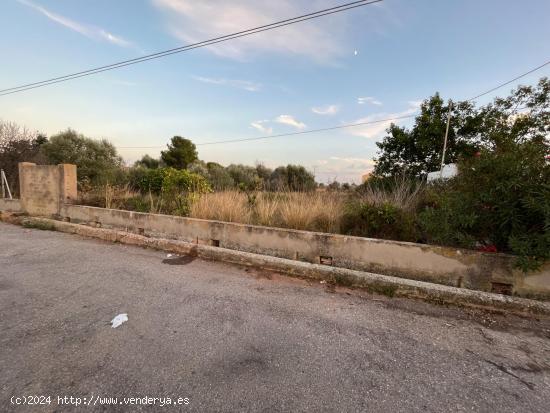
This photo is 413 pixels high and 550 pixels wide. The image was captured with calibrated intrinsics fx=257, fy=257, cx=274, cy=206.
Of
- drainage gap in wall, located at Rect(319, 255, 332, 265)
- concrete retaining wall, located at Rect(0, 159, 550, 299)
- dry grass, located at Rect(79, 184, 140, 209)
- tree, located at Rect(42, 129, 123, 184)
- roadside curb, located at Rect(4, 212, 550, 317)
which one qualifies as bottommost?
roadside curb, located at Rect(4, 212, 550, 317)

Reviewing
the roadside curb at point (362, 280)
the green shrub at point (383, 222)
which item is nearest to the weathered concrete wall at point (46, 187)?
the roadside curb at point (362, 280)

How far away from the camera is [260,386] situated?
1871 millimetres

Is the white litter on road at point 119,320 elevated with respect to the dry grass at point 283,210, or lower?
lower

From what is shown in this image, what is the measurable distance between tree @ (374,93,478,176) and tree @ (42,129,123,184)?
16981mm

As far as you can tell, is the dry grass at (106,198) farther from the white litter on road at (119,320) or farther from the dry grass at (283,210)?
the white litter on road at (119,320)

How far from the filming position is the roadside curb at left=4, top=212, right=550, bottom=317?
3.04m

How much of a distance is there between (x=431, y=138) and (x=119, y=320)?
15.4 m

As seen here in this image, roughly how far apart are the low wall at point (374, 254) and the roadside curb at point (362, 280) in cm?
17

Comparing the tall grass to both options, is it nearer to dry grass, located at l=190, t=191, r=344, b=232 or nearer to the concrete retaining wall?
dry grass, located at l=190, t=191, r=344, b=232

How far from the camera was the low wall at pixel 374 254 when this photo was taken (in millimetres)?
3203

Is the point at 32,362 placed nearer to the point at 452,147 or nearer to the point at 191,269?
the point at 191,269

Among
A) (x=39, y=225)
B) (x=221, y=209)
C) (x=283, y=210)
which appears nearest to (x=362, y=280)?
(x=283, y=210)

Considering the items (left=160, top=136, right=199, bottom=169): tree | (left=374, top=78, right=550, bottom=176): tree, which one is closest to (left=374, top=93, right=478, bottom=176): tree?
(left=374, top=78, right=550, bottom=176): tree

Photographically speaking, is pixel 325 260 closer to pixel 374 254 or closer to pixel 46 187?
pixel 374 254
